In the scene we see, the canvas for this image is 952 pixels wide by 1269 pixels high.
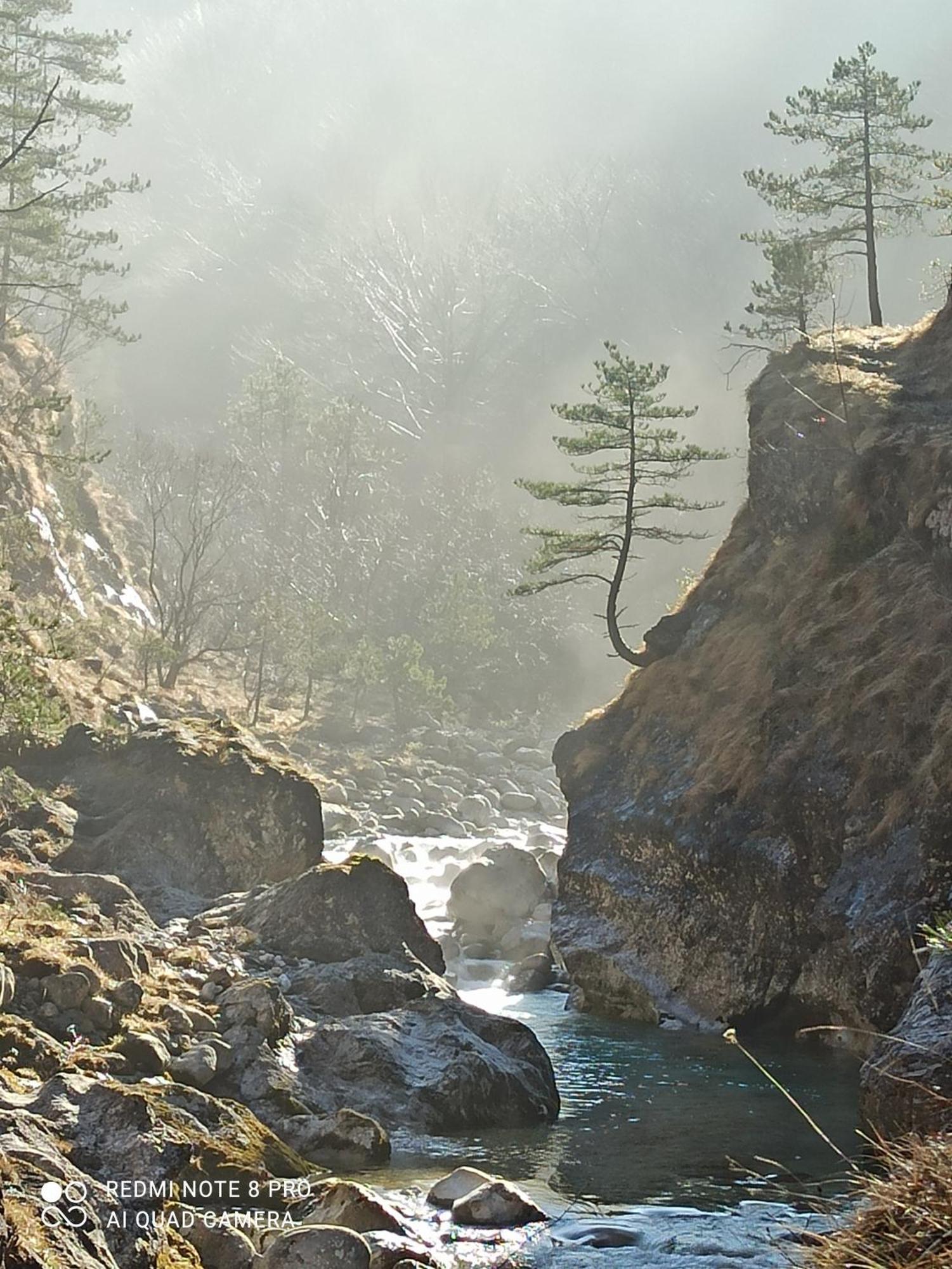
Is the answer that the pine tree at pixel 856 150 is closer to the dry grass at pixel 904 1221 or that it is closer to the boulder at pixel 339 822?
the boulder at pixel 339 822

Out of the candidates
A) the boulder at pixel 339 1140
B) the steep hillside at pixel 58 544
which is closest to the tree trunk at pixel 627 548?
Answer: the steep hillside at pixel 58 544

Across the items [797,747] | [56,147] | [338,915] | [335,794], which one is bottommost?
[338,915]

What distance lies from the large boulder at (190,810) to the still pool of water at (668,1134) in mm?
7814

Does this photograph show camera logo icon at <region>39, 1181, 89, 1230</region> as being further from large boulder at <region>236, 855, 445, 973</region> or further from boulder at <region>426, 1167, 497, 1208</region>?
large boulder at <region>236, 855, 445, 973</region>

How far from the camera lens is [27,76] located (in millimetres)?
48906

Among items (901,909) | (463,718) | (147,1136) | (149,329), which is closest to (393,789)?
(463,718)

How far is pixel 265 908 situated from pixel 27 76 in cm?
3823

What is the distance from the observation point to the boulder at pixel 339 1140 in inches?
629

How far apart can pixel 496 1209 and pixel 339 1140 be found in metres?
2.78

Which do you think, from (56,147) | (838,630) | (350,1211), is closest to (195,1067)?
(350,1211)

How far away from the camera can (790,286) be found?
141 feet

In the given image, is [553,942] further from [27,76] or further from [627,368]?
[27,76]

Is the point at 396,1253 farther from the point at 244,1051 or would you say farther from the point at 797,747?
the point at 797,747

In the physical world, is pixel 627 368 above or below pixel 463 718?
above
